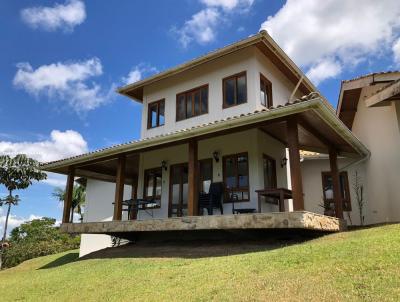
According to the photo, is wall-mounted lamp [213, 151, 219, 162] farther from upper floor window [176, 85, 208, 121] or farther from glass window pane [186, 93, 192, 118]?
glass window pane [186, 93, 192, 118]

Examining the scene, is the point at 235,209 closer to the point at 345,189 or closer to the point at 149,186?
the point at 149,186

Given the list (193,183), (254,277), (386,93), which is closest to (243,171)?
(193,183)

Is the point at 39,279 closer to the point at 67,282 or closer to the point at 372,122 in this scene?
the point at 67,282

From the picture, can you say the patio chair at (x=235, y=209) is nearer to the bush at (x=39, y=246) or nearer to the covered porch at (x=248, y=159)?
the covered porch at (x=248, y=159)

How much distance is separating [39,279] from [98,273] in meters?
→ 2.09

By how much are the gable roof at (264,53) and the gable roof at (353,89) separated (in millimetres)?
1365

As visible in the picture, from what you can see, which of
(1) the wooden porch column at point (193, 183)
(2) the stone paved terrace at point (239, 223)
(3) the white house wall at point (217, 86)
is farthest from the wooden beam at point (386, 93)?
(1) the wooden porch column at point (193, 183)

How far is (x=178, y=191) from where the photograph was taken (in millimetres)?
13805

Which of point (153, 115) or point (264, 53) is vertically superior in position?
point (264, 53)

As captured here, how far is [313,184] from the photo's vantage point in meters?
15.8

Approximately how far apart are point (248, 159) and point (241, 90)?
274 centimetres

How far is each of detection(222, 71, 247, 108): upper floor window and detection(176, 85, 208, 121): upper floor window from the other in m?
0.87

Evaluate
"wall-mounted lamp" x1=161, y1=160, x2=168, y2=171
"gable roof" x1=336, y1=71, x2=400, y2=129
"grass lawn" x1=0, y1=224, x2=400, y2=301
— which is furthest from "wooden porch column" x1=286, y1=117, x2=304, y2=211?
"wall-mounted lamp" x1=161, y1=160, x2=168, y2=171

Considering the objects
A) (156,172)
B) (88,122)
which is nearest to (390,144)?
(156,172)
